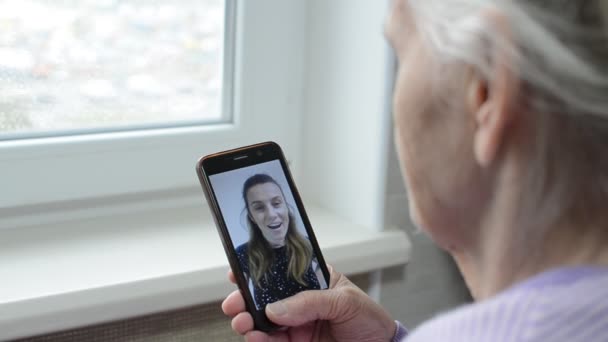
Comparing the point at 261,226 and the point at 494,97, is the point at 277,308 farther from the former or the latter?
the point at 494,97

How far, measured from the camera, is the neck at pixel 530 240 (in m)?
0.47

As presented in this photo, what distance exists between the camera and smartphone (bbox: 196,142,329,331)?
0.76m

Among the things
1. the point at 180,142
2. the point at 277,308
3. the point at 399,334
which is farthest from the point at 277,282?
the point at 180,142

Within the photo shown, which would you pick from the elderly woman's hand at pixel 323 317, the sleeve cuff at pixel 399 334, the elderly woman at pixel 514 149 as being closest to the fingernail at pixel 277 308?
the elderly woman's hand at pixel 323 317

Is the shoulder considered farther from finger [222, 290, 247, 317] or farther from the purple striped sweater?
finger [222, 290, 247, 317]

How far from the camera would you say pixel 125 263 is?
0.90 metres

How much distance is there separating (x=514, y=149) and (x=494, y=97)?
0.11 feet

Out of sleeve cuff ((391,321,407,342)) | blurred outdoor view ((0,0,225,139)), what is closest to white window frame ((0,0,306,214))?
blurred outdoor view ((0,0,225,139))

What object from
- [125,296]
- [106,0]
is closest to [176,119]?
[106,0]

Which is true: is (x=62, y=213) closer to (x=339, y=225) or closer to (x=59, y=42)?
(x=59, y=42)

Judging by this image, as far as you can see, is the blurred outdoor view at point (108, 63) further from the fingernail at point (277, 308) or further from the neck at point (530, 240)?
the neck at point (530, 240)

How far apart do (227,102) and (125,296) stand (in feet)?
1.09

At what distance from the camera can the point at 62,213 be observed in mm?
992

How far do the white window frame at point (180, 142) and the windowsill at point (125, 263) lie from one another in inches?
1.8
